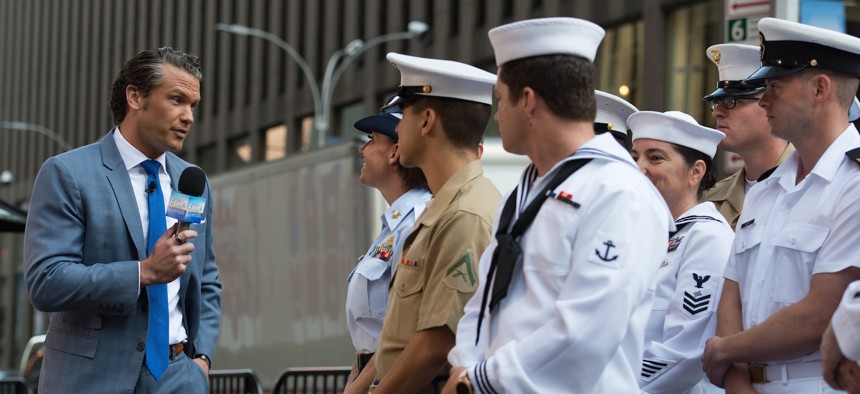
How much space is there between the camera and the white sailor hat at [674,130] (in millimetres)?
5336

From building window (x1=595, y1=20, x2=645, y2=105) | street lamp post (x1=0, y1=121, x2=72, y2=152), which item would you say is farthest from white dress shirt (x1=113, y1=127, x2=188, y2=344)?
street lamp post (x1=0, y1=121, x2=72, y2=152)

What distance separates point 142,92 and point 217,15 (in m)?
48.4

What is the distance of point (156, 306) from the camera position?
16.2 feet

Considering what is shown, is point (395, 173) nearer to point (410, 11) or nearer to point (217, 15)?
point (410, 11)

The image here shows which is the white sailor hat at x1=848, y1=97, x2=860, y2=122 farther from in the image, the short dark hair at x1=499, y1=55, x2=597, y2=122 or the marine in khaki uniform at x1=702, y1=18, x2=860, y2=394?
the short dark hair at x1=499, y1=55, x2=597, y2=122

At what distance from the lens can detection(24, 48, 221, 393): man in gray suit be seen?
4707 millimetres

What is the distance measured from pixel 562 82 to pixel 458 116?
999 millimetres

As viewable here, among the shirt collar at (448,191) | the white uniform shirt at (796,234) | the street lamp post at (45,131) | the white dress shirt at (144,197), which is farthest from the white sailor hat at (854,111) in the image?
the street lamp post at (45,131)

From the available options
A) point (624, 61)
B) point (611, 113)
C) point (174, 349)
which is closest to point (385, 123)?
point (611, 113)

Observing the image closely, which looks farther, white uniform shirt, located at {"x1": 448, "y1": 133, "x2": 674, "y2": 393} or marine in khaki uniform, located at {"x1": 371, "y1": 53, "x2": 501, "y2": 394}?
marine in khaki uniform, located at {"x1": 371, "y1": 53, "x2": 501, "y2": 394}

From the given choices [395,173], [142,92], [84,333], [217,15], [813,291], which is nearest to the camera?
[813,291]

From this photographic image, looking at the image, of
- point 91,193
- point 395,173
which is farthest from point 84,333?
point 395,173

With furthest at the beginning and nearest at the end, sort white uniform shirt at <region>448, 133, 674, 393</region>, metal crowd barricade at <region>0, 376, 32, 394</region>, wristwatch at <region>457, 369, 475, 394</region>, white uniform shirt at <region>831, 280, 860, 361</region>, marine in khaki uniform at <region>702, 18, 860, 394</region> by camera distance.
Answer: metal crowd barricade at <region>0, 376, 32, 394</region> → marine in khaki uniform at <region>702, 18, 860, 394</region> → wristwatch at <region>457, 369, 475, 394</region> → white uniform shirt at <region>448, 133, 674, 393</region> → white uniform shirt at <region>831, 280, 860, 361</region>

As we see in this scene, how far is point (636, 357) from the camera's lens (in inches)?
142
